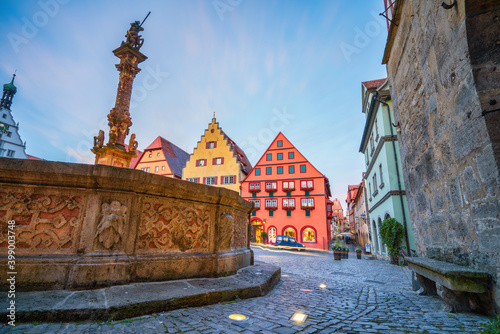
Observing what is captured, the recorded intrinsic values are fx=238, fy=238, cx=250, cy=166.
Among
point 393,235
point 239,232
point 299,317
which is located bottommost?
point 299,317

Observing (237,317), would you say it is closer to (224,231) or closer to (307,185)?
(224,231)

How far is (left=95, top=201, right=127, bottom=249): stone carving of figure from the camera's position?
3031 millimetres

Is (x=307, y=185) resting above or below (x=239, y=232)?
above

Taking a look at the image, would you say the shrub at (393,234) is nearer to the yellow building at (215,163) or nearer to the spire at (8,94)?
the yellow building at (215,163)

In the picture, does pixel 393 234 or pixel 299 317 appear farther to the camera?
pixel 393 234

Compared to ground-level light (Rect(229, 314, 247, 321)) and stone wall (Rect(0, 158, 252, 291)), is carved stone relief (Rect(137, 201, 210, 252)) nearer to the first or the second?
stone wall (Rect(0, 158, 252, 291))

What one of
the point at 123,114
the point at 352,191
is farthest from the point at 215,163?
the point at 352,191

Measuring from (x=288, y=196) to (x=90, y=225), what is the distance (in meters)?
27.8

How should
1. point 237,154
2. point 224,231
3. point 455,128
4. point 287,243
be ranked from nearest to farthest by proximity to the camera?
point 455,128, point 224,231, point 287,243, point 237,154

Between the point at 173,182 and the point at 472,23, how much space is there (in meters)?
4.47

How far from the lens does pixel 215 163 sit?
107 ft

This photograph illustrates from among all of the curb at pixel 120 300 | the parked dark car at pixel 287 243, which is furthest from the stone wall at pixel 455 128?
the parked dark car at pixel 287 243

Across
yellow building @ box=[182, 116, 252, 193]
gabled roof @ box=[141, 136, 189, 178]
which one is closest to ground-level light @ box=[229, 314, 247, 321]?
yellow building @ box=[182, 116, 252, 193]

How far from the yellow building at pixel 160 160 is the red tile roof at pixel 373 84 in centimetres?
2586
